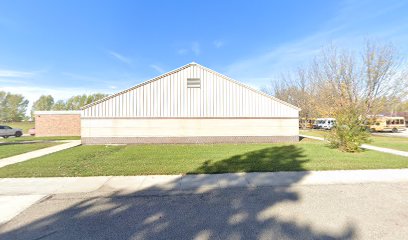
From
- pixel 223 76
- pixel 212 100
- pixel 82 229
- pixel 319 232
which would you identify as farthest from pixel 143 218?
pixel 223 76

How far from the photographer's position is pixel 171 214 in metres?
4.10

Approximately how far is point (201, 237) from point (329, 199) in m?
3.50

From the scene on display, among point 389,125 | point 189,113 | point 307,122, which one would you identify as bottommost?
point 389,125

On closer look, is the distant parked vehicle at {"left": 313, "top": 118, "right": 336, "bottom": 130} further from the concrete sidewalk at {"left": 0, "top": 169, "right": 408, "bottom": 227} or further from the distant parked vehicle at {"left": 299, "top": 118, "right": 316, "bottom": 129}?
the concrete sidewalk at {"left": 0, "top": 169, "right": 408, "bottom": 227}

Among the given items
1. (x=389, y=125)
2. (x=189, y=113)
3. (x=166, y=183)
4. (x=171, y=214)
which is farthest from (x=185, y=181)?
(x=389, y=125)

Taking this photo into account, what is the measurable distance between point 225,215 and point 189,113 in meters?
12.2

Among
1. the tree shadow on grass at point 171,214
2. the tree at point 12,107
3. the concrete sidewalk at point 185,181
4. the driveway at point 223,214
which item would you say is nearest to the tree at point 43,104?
the tree at point 12,107

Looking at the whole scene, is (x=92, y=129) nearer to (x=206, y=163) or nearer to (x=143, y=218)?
(x=206, y=163)

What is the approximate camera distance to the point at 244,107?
16125mm

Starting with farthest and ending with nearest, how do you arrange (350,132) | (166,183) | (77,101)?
(77,101), (350,132), (166,183)

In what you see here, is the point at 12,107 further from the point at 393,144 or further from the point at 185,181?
the point at 393,144

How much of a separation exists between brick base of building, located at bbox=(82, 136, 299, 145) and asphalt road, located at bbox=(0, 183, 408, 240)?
10505 mm

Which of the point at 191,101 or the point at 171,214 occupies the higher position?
the point at 191,101

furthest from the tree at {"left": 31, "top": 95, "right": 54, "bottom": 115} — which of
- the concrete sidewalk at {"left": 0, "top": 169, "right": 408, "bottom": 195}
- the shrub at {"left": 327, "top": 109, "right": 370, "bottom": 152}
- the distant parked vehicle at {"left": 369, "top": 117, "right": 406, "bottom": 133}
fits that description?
the distant parked vehicle at {"left": 369, "top": 117, "right": 406, "bottom": 133}
